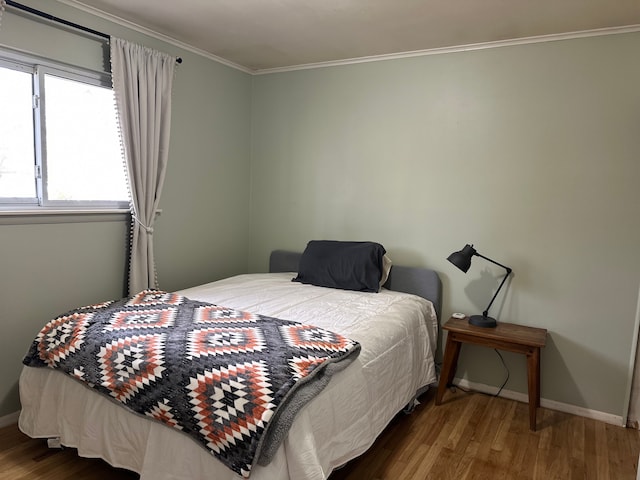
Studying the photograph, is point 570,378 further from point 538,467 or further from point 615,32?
point 615,32

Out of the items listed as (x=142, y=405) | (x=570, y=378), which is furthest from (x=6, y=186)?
(x=570, y=378)

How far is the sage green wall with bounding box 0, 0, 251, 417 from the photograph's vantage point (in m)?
2.43

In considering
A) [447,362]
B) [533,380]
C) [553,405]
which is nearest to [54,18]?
[447,362]

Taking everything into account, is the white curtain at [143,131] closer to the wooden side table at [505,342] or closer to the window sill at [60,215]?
the window sill at [60,215]

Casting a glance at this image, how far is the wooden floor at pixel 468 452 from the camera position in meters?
2.14

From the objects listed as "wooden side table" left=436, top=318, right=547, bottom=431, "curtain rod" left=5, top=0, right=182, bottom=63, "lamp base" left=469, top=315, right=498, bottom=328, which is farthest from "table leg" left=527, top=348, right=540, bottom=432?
"curtain rod" left=5, top=0, right=182, bottom=63

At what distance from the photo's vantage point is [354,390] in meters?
1.97

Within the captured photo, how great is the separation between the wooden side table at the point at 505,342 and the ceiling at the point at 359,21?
6.03 feet

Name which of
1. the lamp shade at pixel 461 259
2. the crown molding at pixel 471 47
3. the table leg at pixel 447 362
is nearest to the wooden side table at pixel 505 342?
the table leg at pixel 447 362

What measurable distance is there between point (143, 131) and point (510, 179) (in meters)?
2.43

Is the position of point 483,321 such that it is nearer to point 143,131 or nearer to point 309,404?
point 309,404

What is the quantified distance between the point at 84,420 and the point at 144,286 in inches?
44.0

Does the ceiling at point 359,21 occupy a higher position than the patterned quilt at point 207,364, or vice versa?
the ceiling at point 359,21

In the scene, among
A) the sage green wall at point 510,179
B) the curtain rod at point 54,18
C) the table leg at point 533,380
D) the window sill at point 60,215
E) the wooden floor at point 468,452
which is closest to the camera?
the wooden floor at point 468,452
